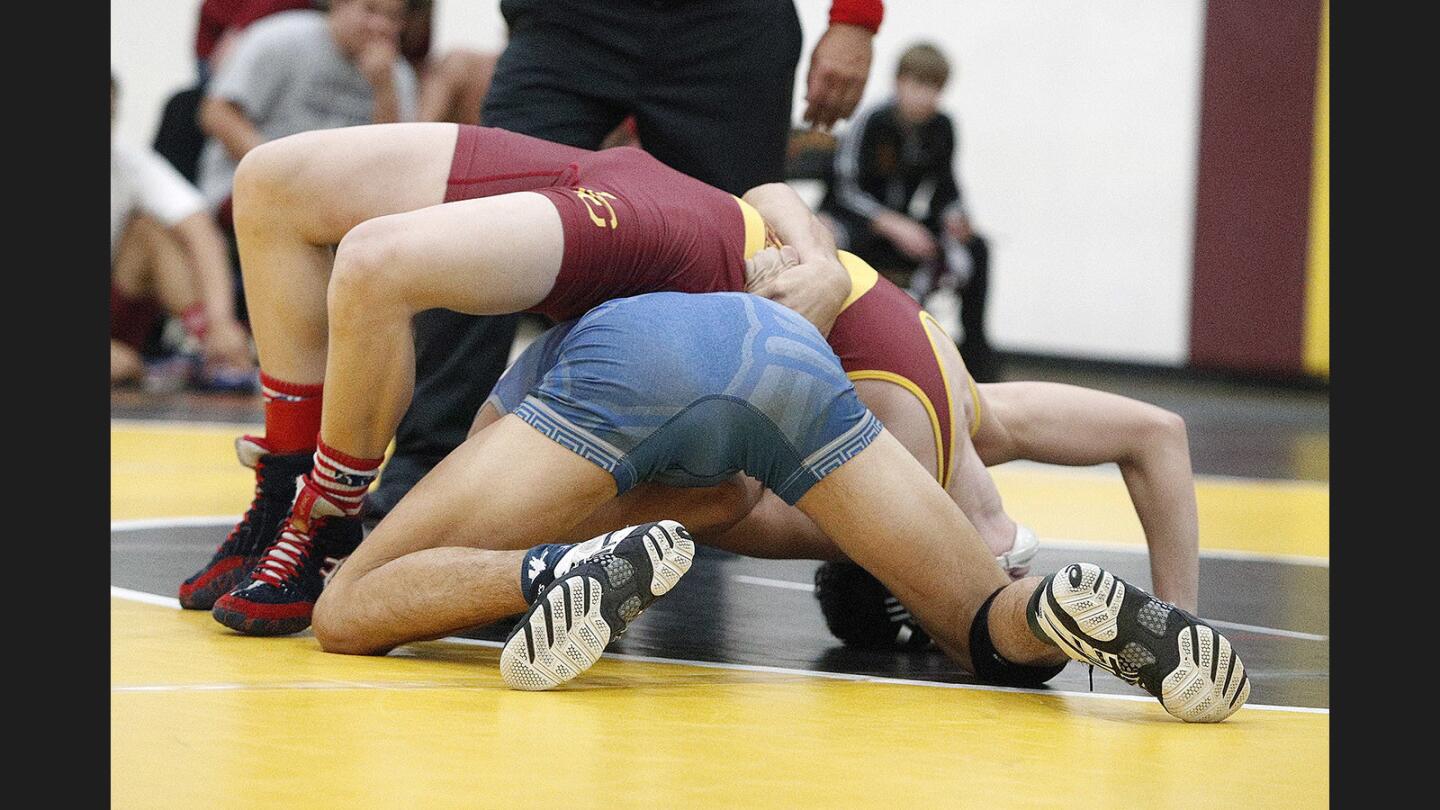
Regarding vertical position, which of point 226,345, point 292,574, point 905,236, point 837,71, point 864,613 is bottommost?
point 226,345

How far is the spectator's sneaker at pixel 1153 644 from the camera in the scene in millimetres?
2182

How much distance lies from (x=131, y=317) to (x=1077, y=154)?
513cm

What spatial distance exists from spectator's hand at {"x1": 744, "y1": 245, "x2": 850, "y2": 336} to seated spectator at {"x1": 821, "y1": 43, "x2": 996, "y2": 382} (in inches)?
199

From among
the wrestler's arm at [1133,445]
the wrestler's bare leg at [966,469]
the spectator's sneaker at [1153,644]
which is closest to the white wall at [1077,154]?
the wrestler's arm at [1133,445]

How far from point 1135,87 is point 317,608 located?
8.00 m

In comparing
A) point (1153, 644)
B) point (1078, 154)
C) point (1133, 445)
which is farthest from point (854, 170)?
point (1153, 644)

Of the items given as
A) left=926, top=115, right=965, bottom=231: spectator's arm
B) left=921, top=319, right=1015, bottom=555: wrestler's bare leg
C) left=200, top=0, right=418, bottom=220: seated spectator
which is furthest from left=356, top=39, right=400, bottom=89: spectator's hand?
left=921, top=319, right=1015, bottom=555: wrestler's bare leg

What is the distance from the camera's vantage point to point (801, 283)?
105 inches

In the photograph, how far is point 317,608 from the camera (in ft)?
8.21

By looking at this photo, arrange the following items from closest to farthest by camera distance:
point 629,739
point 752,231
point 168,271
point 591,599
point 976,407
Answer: point 629,739 < point 591,599 < point 752,231 < point 976,407 < point 168,271

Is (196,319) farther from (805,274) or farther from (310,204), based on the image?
(805,274)

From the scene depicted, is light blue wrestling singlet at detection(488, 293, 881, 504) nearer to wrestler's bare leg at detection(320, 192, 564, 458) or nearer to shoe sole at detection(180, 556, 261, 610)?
wrestler's bare leg at detection(320, 192, 564, 458)

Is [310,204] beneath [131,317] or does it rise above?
above
